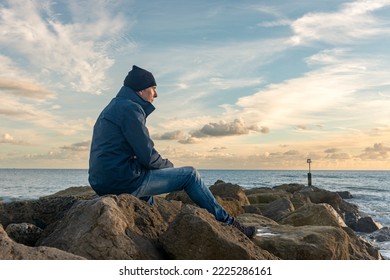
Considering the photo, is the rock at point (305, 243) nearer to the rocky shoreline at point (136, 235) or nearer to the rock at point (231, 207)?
the rocky shoreline at point (136, 235)

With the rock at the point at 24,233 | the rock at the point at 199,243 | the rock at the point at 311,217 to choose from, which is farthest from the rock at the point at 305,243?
the rock at the point at 311,217

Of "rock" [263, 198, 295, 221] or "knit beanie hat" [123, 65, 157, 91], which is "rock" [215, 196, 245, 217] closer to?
"rock" [263, 198, 295, 221]

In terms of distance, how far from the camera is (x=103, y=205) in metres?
5.32

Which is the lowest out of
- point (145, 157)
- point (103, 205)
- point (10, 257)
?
point (10, 257)

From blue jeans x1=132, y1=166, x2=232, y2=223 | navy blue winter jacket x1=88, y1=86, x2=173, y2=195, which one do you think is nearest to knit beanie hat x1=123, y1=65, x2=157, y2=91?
navy blue winter jacket x1=88, y1=86, x2=173, y2=195

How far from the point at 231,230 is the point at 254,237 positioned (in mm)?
975

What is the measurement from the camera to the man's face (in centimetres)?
639

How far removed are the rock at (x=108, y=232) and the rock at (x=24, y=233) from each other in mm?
478

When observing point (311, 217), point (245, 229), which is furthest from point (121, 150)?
point (311, 217)

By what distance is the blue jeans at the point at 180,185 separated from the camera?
612cm

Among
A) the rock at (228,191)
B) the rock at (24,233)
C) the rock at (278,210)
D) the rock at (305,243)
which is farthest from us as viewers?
the rock at (228,191)
